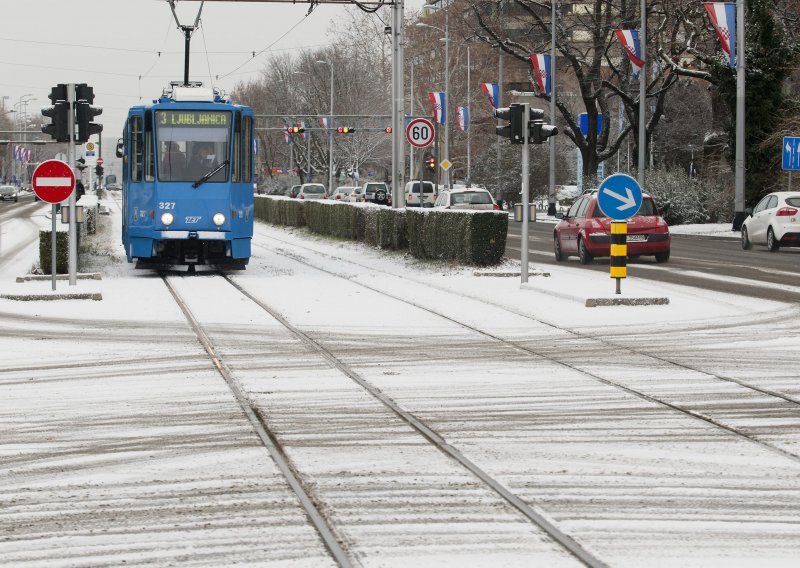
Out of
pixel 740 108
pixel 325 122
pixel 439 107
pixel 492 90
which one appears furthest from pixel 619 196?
pixel 325 122

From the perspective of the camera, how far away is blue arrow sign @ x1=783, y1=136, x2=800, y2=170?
42594 millimetres

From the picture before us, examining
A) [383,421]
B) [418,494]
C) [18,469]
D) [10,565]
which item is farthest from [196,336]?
[10,565]

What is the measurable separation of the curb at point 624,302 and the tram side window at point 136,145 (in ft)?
37.6

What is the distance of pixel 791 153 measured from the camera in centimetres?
4291

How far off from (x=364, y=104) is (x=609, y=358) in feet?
312

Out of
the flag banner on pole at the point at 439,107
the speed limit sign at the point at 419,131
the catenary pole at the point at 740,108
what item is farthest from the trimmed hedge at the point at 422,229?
the flag banner on pole at the point at 439,107

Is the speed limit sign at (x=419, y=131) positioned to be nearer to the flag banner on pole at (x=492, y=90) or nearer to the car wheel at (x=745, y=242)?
the car wheel at (x=745, y=242)

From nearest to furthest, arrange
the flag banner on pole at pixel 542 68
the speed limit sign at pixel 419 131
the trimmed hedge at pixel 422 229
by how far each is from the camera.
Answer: the trimmed hedge at pixel 422 229, the speed limit sign at pixel 419 131, the flag banner on pole at pixel 542 68

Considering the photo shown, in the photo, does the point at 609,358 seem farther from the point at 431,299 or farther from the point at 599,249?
the point at 599,249

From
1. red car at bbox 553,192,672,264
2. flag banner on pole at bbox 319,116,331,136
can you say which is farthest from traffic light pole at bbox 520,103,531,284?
flag banner on pole at bbox 319,116,331,136

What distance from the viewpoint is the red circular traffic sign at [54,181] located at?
21547 mm

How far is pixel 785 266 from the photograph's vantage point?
98.0ft

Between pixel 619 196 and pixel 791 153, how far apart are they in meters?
24.3

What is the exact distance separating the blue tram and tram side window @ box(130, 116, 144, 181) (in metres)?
0.02
